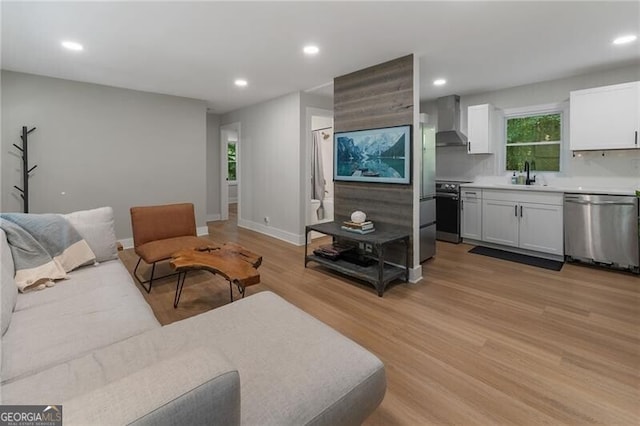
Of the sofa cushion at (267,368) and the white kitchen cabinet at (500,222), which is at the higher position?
the white kitchen cabinet at (500,222)

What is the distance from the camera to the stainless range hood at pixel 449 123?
5156 millimetres

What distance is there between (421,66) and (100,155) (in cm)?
469

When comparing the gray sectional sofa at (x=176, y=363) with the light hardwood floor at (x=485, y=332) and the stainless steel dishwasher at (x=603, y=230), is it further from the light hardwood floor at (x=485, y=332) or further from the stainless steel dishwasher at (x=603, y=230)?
the stainless steel dishwasher at (x=603, y=230)

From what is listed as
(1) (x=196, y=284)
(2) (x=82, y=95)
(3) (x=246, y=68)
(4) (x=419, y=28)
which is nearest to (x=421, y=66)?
Result: (4) (x=419, y=28)

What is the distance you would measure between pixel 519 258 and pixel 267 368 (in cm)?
417

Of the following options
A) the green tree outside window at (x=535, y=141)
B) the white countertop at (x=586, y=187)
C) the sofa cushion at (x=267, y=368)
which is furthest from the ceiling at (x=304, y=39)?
the sofa cushion at (x=267, y=368)

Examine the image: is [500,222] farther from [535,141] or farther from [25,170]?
[25,170]

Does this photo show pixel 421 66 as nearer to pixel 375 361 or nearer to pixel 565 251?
pixel 565 251

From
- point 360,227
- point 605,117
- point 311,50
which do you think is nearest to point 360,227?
point 360,227

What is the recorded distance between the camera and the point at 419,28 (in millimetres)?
2689

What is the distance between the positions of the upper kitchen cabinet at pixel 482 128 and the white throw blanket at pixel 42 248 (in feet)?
→ 17.4

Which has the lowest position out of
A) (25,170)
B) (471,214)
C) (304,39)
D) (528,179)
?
(471,214)

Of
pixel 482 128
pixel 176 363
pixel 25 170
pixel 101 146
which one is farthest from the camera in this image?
pixel 482 128

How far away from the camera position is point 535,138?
186 inches
